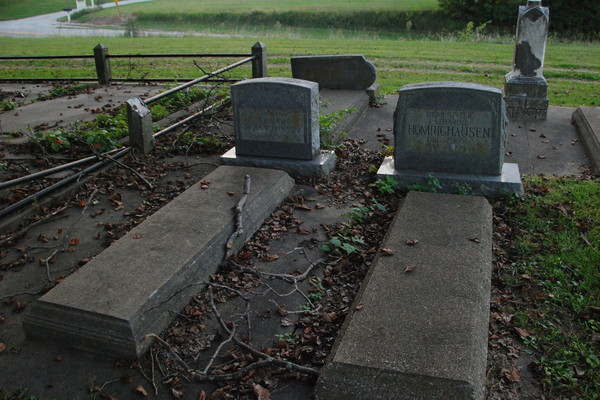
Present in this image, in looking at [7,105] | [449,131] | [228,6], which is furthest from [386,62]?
[228,6]

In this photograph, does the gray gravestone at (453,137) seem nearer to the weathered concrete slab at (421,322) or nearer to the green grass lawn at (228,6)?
the weathered concrete slab at (421,322)

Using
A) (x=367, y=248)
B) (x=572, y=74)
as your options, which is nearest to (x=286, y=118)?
(x=367, y=248)

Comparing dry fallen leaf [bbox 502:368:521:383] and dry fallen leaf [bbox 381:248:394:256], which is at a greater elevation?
dry fallen leaf [bbox 381:248:394:256]

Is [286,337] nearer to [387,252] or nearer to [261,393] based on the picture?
[261,393]

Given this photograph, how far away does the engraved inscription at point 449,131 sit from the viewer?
695 cm

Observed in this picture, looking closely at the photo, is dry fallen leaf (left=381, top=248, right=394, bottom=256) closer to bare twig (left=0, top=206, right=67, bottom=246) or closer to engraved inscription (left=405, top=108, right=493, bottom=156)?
engraved inscription (left=405, top=108, right=493, bottom=156)

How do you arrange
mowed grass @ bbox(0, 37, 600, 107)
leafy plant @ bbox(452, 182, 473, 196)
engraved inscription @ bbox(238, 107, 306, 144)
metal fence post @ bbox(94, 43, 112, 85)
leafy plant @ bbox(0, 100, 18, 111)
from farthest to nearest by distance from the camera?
mowed grass @ bbox(0, 37, 600, 107) → metal fence post @ bbox(94, 43, 112, 85) → leafy plant @ bbox(0, 100, 18, 111) → engraved inscription @ bbox(238, 107, 306, 144) → leafy plant @ bbox(452, 182, 473, 196)

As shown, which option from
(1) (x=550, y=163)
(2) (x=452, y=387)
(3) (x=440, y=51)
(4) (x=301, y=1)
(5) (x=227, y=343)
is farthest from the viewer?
(4) (x=301, y=1)

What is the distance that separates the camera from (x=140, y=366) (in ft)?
13.6

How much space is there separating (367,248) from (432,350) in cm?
222

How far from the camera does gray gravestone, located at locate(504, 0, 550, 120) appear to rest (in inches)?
414

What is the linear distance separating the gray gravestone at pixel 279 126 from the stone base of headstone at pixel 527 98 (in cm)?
490

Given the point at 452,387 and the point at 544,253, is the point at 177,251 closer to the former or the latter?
the point at 452,387

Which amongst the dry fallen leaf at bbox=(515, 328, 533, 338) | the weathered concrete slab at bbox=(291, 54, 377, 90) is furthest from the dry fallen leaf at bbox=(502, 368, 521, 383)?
the weathered concrete slab at bbox=(291, 54, 377, 90)
